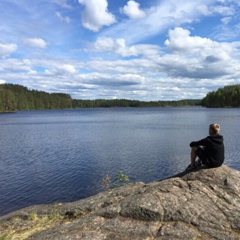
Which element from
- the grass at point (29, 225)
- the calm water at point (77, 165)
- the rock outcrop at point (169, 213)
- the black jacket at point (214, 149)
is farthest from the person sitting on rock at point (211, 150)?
the calm water at point (77, 165)

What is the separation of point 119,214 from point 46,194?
13.5 meters

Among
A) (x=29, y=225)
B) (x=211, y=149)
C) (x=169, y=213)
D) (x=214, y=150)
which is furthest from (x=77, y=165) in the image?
(x=169, y=213)

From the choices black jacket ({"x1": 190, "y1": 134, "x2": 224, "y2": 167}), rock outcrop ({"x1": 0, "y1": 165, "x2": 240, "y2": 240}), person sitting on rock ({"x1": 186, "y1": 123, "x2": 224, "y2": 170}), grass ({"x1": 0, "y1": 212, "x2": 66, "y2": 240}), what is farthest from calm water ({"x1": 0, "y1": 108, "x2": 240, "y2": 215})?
black jacket ({"x1": 190, "y1": 134, "x2": 224, "y2": 167})

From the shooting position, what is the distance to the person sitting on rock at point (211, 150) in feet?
37.0

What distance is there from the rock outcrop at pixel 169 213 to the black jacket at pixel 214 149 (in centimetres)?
36

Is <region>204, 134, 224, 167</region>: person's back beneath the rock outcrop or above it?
above

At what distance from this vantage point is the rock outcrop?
8.60 m

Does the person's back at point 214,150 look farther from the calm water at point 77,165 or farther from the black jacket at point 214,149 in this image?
the calm water at point 77,165

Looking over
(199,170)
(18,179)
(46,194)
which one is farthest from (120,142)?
(199,170)

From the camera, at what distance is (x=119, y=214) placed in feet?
32.0

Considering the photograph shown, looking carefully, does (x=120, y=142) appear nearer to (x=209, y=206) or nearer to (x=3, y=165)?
(x=3, y=165)

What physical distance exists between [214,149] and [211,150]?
Result: 6.0 inches

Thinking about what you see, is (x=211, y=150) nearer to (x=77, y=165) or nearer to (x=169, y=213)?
(x=169, y=213)

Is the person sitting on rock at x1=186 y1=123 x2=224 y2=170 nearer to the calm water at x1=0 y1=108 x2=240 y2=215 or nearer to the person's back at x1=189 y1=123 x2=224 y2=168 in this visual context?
the person's back at x1=189 y1=123 x2=224 y2=168
